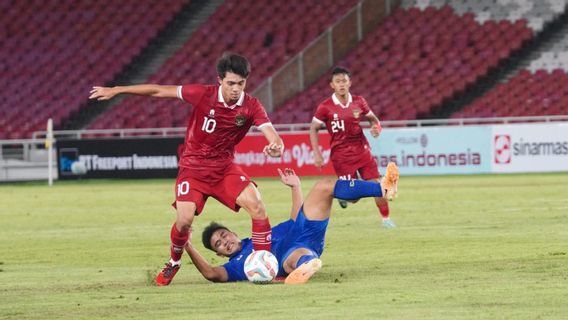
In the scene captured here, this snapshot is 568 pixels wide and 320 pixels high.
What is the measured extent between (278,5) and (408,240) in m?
32.1

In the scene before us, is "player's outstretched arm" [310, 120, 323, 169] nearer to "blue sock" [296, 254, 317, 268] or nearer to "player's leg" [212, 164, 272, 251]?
"player's leg" [212, 164, 272, 251]

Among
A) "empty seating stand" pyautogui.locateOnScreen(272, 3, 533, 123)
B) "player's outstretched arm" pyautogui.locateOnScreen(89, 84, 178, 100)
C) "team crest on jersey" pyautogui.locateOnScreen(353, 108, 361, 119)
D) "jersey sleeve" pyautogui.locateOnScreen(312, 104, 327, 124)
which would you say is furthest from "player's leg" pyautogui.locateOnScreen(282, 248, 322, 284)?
"empty seating stand" pyautogui.locateOnScreen(272, 3, 533, 123)

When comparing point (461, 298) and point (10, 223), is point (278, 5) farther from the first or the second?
point (461, 298)

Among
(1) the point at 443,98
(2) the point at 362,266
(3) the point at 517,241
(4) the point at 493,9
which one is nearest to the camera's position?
(2) the point at 362,266

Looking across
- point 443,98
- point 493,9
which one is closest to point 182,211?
point 443,98

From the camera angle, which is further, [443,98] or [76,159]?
[443,98]

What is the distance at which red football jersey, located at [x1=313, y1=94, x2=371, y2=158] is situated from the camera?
2033 centimetres

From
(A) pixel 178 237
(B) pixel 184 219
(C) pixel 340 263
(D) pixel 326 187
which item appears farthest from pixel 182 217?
(C) pixel 340 263

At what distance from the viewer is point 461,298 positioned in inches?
419

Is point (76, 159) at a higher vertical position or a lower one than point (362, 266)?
lower

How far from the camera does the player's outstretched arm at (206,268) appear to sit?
12.4 m

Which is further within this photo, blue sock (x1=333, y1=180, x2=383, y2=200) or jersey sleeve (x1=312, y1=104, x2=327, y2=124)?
jersey sleeve (x1=312, y1=104, x2=327, y2=124)

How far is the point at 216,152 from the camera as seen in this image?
13164 millimetres

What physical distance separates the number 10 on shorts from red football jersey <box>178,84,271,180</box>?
0.41 ft
